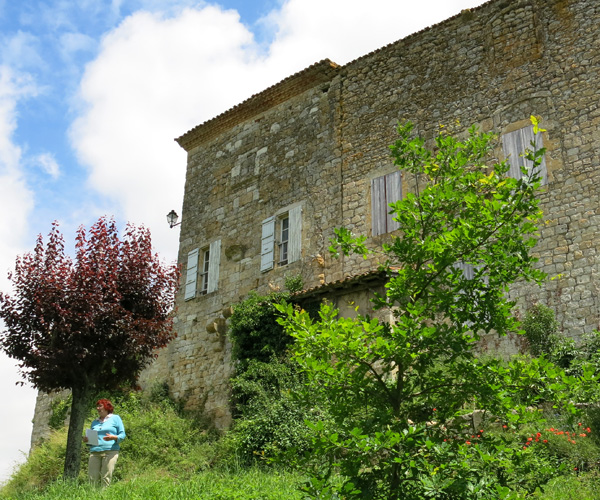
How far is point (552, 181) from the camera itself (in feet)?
36.8

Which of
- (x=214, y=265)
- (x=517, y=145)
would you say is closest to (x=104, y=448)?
(x=214, y=265)

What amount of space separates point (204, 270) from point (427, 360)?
1214 centimetres

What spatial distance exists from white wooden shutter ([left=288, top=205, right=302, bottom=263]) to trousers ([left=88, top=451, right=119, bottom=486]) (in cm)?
647

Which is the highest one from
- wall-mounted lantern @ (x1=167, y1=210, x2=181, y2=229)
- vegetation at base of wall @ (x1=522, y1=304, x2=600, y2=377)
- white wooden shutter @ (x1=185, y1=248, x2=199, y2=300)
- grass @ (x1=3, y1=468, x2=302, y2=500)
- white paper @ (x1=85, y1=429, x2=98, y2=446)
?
wall-mounted lantern @ (x1=167, y1=210, x2=181, y2=229)

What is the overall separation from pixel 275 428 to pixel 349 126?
6892mm

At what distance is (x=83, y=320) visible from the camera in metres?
Result: 9.20

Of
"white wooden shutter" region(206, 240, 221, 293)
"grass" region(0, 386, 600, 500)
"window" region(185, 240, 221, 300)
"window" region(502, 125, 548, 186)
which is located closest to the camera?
"grass" region(0, 386, 600, 500)

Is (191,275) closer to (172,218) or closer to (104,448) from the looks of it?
(172,218)

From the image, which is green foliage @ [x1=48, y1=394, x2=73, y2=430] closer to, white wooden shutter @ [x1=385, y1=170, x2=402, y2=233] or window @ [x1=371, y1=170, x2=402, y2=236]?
window @ [x1=371, y1=170, x2=402, y2=236]

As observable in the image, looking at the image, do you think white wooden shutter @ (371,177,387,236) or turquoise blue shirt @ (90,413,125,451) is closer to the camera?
turquoise blue shirt @ (90,413,125,451)

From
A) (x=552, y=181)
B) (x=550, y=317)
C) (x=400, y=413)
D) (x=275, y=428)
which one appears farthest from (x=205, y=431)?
(x=400, y=413)

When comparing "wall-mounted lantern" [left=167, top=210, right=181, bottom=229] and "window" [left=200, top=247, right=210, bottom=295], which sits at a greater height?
"wall-mounted lantern" [left=167, top=210, right=181, bottom=229]

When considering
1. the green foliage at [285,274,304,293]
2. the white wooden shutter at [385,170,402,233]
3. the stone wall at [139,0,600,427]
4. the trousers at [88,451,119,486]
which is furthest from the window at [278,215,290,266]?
the trousers at [88,451,119,486]

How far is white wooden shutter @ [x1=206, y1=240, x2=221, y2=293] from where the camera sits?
51.2ft
